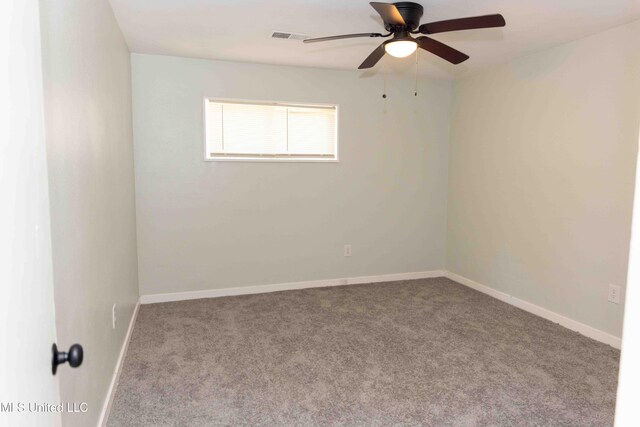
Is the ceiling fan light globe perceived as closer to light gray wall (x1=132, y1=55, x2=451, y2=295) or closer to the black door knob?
light gray wall (x1=132, y1=55, x2=451, y2=295)

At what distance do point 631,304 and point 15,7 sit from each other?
1084 mm

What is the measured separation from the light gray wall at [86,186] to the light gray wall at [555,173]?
3.39 meters

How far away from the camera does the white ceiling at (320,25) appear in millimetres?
2641

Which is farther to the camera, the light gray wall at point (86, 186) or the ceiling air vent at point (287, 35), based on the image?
the ceiling air vent at point (287, 35)

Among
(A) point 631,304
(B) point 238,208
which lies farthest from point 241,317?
(A) point 631,304

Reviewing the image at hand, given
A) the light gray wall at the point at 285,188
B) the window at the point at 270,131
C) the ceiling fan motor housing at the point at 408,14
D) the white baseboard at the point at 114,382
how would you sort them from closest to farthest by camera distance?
the white baseboard at the point at 114,382 → the ceiling fan motor housing at the point at 408,14 → the light gray wall at the point at 285,188 → the window at the point at 270,131

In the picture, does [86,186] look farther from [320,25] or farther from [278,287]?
[278,287]

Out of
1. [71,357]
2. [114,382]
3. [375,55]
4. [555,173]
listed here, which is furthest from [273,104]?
[71,357]

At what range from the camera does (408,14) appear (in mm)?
2521

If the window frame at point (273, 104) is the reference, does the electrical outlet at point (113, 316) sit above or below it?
below

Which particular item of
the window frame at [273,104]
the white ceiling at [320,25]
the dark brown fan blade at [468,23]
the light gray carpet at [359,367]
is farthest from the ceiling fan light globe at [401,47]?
the light gray carpet at [359,367]

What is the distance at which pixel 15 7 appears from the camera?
27.1 inches

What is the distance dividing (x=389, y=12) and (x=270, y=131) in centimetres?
222

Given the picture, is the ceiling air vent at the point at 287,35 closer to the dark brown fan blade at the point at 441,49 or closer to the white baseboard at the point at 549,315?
the dark brown fan blade at the point at 441,49
